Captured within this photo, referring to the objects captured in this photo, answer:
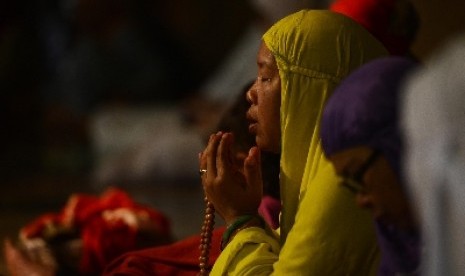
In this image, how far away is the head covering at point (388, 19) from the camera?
5082 millimetres

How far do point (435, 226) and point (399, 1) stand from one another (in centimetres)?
279

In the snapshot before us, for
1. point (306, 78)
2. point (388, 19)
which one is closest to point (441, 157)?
point (306, 78)

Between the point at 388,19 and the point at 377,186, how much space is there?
7.68 ft

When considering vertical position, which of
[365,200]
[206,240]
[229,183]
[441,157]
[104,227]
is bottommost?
[104,227]

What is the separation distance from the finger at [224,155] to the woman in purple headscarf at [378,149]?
648 mm

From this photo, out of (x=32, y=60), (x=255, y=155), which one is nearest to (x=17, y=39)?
(x=32, y=60)

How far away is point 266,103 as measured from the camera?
12.0 feet

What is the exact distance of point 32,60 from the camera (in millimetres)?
11391

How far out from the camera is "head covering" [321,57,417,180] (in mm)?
2887

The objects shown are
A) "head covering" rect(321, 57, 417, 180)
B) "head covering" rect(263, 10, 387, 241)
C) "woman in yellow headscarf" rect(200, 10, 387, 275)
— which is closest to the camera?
"head covering" rect(321, 57, 417, 180)

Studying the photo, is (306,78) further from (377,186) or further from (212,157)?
(377,186)

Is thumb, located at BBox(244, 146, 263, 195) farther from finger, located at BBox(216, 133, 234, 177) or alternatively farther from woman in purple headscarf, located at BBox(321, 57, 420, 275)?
woman in purple headscarf, located at BBox(321, 57, 420, 275)

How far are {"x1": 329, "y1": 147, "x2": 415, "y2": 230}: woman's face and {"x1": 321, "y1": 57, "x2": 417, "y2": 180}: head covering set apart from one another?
0.07ft

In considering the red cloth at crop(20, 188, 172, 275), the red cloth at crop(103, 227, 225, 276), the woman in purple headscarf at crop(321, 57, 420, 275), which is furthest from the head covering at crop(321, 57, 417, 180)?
the red cloth at crop(20, 188, 172, 275)
